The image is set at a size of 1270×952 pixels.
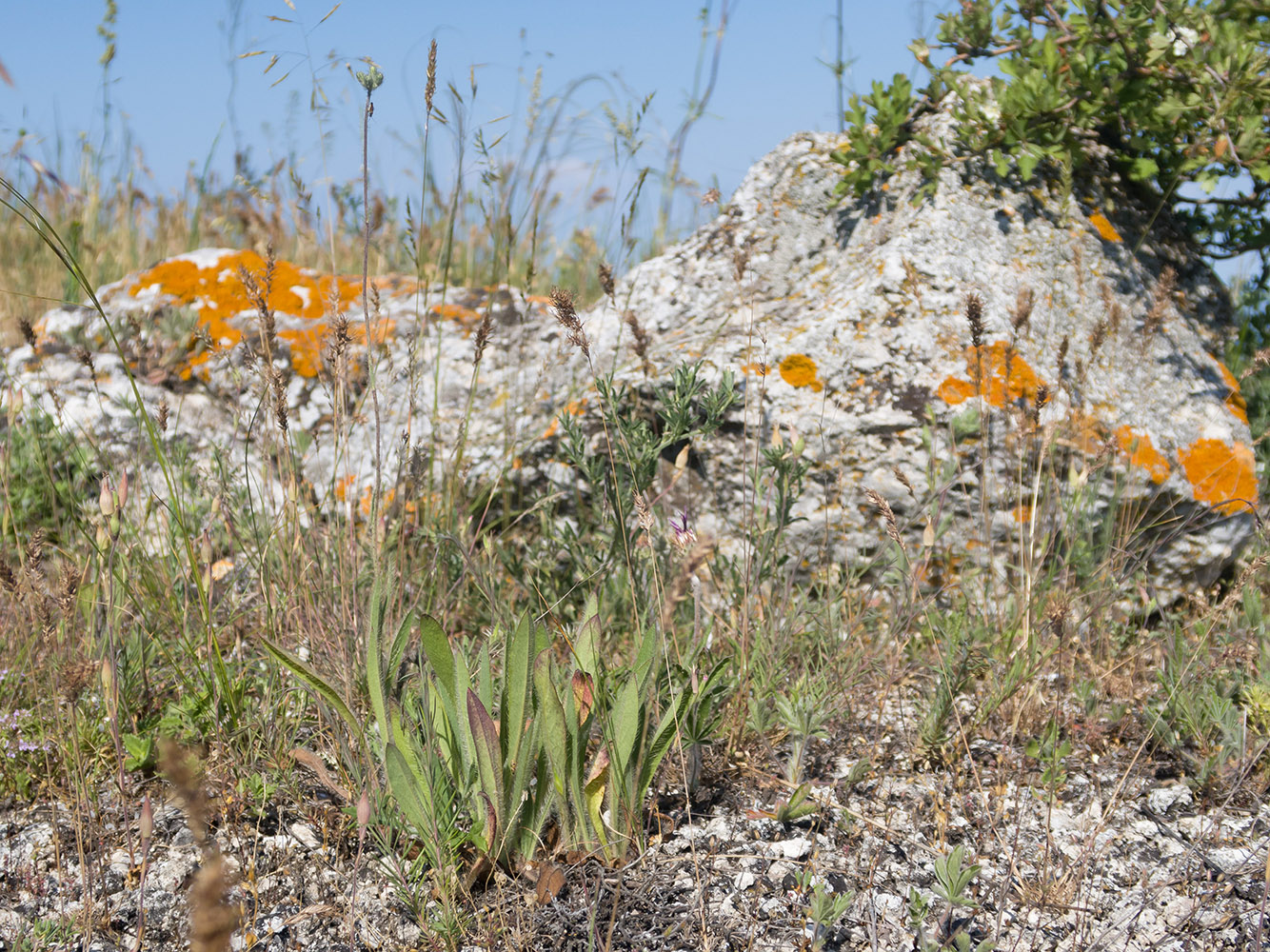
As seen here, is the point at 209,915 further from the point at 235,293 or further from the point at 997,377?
the point at 235,293

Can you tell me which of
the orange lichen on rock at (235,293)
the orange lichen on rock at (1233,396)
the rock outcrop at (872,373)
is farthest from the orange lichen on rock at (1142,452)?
the orange lichen on rock at (235,293)

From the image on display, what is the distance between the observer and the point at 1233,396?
10.1ft

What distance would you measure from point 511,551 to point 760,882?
4.52 feet

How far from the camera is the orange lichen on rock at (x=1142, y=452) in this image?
2.79m

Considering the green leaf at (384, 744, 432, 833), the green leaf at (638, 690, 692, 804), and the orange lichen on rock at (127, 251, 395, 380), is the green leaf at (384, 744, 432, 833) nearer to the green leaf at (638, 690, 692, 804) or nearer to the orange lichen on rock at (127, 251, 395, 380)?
the green leaf at (638, 690, 692, 804)

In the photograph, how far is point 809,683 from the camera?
214cm

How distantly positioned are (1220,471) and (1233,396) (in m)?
0.43

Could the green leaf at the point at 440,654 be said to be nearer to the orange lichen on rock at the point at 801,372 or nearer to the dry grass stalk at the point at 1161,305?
the orange lichen on rock at the point at 801,372

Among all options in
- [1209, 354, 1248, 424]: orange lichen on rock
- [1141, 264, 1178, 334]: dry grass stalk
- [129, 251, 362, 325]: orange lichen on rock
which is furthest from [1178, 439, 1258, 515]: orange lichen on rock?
[129, 251, 362, 325]: orange lichen on rock

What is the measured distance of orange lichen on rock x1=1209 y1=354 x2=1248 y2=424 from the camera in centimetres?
303

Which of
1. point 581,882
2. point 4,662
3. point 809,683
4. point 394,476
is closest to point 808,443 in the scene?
point 809,683

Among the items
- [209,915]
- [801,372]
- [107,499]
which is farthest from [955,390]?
[209,915]

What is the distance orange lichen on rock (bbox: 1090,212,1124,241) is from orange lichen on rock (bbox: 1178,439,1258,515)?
87cm

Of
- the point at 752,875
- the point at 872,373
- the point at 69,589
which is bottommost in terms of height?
the point at 752,875
